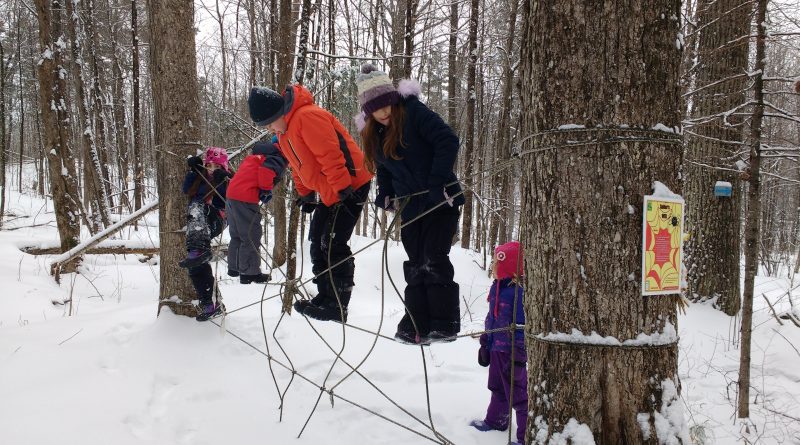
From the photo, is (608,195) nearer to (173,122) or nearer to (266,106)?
(266,106)

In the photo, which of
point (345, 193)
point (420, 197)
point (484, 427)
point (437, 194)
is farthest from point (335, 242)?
point (484, 427)

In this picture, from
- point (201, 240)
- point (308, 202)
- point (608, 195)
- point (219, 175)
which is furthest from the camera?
point (219, 175)

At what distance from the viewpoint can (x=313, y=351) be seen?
3.63 meters

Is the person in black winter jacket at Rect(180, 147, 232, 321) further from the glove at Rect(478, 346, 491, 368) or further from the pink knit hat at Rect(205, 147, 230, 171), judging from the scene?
the glove at Rect(478, 346, 491, 368)

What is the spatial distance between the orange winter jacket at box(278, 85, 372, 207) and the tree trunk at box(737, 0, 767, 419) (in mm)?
2704

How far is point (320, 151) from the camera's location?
9.23 feet

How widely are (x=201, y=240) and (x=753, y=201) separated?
4141 mm

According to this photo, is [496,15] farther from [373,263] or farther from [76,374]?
[76,374]

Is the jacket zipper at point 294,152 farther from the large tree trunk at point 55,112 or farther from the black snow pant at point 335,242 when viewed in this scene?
the large tree trunk at point 55,112

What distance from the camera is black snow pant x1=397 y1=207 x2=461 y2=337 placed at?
2490mm

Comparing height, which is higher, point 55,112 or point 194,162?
point 55,112

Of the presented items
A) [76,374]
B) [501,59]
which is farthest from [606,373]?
[501,59]

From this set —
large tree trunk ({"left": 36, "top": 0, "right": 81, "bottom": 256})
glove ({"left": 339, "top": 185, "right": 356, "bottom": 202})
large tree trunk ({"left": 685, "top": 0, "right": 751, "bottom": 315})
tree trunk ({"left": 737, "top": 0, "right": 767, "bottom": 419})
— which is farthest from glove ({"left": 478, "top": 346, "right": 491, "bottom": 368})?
large tree trunk ({"left": 36, "top": 0, "right": 81, "bottom": 256})

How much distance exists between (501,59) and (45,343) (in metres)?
10.3
